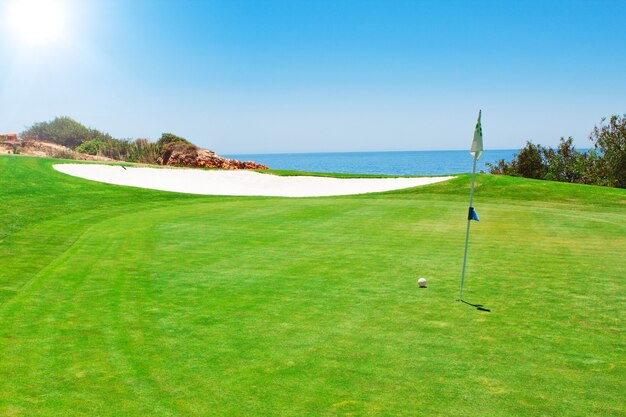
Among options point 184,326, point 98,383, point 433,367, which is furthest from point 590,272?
point 98,383

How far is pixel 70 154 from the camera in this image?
47.5m

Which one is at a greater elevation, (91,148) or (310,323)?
(91,148)

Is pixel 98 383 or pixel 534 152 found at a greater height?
pixel 534 152

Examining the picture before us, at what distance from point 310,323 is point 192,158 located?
47.0 metres

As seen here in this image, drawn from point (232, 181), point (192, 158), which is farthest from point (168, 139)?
point (232, 181)

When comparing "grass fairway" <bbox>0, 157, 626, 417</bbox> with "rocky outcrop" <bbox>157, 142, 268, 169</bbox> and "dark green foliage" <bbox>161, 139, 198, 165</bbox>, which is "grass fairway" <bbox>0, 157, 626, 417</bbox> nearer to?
"rocky outcrop" <bbox>157, 142, 268, 169</bbox>

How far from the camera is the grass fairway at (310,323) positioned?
4.60 m

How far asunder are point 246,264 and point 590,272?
603cm

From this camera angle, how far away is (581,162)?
43438 millimetres

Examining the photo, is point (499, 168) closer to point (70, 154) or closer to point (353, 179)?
point (353, 179)

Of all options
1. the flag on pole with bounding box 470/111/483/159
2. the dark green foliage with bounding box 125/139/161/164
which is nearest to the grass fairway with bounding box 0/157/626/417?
the flag on pole with bounding box 470/111/483/159

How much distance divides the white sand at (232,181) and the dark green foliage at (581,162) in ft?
50.2

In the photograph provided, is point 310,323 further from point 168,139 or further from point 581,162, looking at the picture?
point 168,139

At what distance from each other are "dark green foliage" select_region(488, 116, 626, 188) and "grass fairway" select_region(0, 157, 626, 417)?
1194 inches
